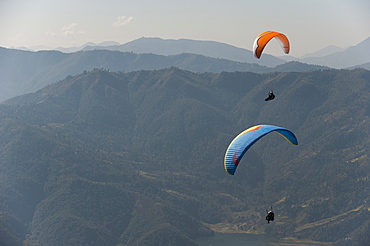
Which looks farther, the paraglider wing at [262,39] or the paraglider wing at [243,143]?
the paraglider wing at [262,39]

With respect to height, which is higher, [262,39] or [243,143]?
[262,39]

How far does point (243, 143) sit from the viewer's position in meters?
64.6

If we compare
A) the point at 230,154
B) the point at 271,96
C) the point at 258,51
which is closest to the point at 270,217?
the point at 230,154

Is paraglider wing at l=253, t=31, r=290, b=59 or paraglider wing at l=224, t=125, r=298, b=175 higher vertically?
paraglider wing at l=253, t=31, r=290, b=59

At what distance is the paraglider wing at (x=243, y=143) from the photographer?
6319cm

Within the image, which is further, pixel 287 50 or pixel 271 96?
pixel 287 50

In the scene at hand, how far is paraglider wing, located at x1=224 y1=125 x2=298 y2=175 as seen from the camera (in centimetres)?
6319

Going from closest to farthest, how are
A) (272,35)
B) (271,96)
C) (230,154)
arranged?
(230,154)
(271,96)
(272,35)

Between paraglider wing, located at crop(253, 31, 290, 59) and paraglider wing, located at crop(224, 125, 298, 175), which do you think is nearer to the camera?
paraglider wing, located at crop(224, 125, 298, 175)

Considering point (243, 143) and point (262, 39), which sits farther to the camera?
point (262, 39)

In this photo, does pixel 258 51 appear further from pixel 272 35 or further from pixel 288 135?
pixel 288 135

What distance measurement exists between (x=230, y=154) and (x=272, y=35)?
21.1 metres

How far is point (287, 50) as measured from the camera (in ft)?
261

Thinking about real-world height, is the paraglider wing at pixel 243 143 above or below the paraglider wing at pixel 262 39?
below
